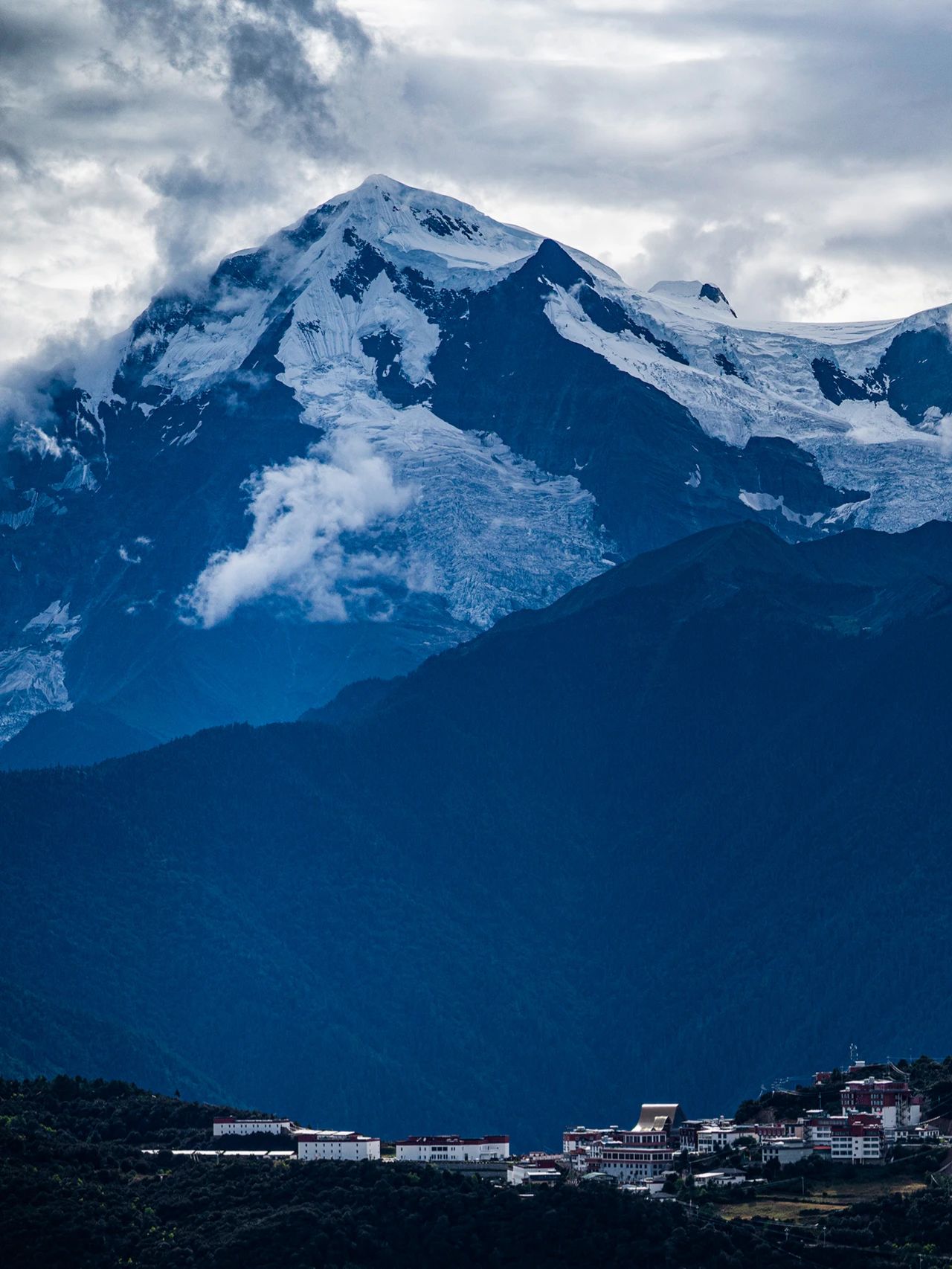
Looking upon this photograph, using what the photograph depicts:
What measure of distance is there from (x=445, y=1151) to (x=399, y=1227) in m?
17.3

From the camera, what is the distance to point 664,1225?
567 ft

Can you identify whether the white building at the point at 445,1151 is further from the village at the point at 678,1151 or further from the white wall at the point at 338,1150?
the white wall at the point at 338,1150

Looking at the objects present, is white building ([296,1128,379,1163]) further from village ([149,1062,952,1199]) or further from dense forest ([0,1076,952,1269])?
dense forest ([0,1076,952,1269])

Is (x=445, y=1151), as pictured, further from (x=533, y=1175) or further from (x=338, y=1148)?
(x=533, y=1175)

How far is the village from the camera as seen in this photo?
188 meters

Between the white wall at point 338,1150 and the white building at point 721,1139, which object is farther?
the white building at point 721,1139

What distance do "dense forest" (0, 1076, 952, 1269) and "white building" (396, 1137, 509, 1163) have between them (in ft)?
23.8

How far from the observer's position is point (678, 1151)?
19812 centimetres

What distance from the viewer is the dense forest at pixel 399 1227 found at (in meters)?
171

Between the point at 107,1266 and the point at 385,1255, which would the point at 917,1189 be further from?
the point at 107,1266

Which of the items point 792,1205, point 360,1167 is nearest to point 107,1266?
point 360,1167

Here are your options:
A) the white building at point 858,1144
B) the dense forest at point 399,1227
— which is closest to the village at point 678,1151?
the white building at point 858,1144

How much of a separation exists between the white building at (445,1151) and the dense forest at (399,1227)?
725cm

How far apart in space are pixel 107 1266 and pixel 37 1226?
5.50 metres
